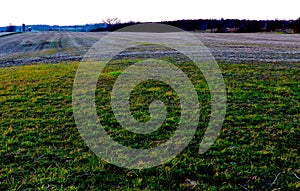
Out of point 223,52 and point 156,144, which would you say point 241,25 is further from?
point 156,144

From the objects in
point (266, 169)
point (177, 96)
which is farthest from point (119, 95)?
point (266, 169)

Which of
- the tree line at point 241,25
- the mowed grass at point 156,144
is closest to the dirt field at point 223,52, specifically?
the mowed grass at point 156,144

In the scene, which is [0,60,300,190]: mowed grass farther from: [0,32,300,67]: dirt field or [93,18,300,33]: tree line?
[93,18,300,33]: tree line

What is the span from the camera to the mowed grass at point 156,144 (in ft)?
13.3

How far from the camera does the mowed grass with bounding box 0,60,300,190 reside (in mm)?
4043

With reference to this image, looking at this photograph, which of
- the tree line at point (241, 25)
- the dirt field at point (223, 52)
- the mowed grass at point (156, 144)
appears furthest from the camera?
the tree line at point (241, 25)

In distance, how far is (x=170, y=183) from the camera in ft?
13.1

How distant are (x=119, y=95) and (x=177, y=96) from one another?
1.76m

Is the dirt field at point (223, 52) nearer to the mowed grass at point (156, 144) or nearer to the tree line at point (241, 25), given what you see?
the mowed grass at point (156, 144)

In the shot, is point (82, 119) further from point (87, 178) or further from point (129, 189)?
point (129, 189)

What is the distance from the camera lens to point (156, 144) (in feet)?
17.1

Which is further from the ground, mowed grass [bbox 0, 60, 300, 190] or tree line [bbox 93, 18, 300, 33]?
tree line [bbox 93, 18, 300, 33]

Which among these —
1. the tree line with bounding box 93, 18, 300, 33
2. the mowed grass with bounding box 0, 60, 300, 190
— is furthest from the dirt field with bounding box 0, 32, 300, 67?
the tree line with bounding box 93, 18, 300, 33

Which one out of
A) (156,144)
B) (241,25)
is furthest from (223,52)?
(241,25)
